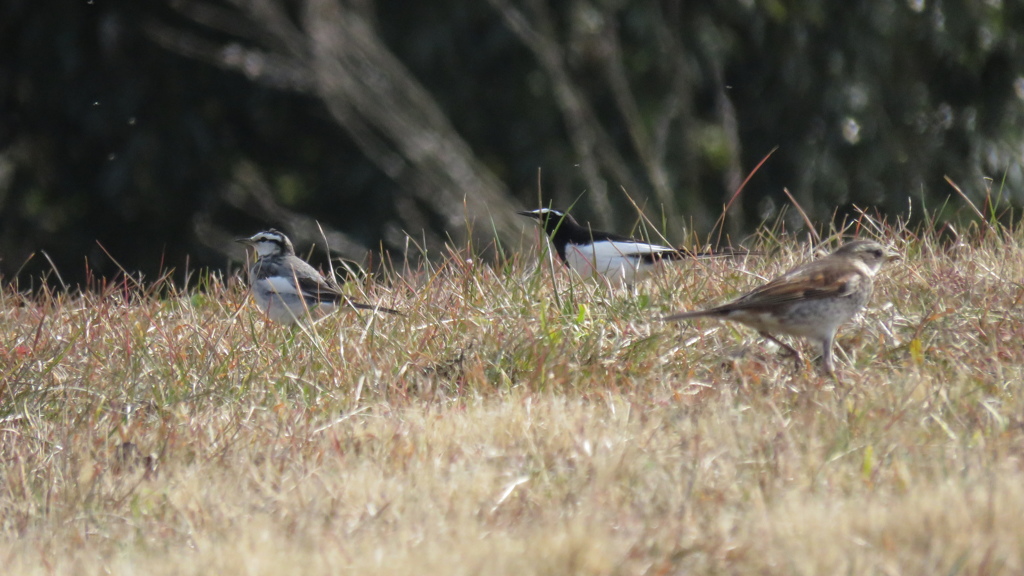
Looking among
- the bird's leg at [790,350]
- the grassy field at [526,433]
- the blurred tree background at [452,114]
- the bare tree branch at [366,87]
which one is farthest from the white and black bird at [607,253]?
the blurred tree background at [452,114]

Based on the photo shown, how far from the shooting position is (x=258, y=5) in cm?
1416

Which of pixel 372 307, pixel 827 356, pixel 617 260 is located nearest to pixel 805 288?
pixel 827 356

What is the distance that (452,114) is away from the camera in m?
14.2

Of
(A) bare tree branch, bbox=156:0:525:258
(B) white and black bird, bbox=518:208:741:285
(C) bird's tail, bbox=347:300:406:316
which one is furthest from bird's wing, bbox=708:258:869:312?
(A) bare tree branch, bbox=156:0:525:258

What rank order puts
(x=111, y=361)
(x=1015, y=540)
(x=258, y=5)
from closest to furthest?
(x=1015, y=540) < (x=111, y=361) < (x=258, y=5)

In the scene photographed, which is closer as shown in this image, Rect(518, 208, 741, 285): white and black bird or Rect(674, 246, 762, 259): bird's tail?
Rect(674, 246, 762, 259): bird's tail

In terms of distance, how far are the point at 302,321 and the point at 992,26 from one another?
10939 millimetres

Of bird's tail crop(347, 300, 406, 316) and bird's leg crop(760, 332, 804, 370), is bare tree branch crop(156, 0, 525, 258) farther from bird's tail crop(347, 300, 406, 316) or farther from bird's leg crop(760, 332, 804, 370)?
bird's leg crop(760, 332, 804, 370)

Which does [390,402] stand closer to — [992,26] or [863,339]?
[863,339]

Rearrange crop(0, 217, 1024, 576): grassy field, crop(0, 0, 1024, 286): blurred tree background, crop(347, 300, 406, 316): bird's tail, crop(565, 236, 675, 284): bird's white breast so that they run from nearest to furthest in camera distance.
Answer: crop(0, 217, 1024, 576): grassy field < crop(347, 300, 406, 316): bird's tail < crop(565, 236, 675, 284): bird's white breast < crop(0, 0, 1024, 286): blurred tree background

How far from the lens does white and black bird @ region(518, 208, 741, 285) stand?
7082 millimetres

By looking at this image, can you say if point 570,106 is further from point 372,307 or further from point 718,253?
point 372,307

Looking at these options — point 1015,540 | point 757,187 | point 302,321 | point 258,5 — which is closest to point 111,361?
point 302,321

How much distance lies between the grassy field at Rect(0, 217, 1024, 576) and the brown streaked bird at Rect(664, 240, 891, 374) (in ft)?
0.57
